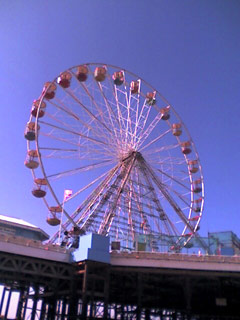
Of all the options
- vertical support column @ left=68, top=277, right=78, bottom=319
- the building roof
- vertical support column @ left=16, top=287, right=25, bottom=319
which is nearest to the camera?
vertical support column @ left=68, top=277, right=78, bottom=319

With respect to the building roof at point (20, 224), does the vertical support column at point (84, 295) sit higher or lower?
lower

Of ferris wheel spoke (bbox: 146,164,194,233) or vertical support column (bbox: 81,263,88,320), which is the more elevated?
ferris wheel spoke (bbox: 146,164,194,233)

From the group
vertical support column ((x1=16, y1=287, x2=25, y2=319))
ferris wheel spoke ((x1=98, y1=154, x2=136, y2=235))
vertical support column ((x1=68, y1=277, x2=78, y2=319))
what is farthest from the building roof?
vertical support column ((x1=68, y1=277, x2=78, y2=319))

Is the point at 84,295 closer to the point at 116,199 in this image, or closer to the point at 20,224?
the point at 116,199

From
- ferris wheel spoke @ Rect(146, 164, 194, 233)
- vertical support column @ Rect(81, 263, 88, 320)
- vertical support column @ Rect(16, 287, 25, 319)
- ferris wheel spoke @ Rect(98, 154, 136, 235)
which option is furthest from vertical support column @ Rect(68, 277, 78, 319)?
ferris wheel spoke @ Rect(146, 164, 194, 233)

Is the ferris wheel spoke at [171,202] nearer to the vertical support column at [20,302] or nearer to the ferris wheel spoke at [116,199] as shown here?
the ferris wheel spoke at [116,199]

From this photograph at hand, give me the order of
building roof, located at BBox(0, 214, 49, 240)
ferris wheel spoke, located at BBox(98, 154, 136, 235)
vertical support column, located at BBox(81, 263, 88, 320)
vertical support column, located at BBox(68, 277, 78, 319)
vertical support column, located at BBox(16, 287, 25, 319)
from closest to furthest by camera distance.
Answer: vertical support column, located at BBox(81, 263, 88, 320), vertical support column, located at BBox(68, 277, 78, 319), ferris wheel spoke, located at BBox(98, 154, 136, 235), vertical support column, located at BBox(16, 287, 25, 319), building roof, located at BBox(0, 214, 49, 240)

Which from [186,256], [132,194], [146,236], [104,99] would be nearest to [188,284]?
[186,256]

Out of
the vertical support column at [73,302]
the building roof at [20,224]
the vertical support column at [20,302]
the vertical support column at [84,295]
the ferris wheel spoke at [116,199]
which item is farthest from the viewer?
the building roof at [20,224]

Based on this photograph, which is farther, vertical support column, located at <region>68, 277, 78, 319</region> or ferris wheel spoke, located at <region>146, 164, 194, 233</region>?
ferris wheel spoke, located at <region>146, 164, 194, 233</region>

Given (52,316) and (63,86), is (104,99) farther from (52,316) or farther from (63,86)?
(52,316)

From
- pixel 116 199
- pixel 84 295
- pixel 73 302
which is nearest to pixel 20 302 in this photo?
pixel 73 302

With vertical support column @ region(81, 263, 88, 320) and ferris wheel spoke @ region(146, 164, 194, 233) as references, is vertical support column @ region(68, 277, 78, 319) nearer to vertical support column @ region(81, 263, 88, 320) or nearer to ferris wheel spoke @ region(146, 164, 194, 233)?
vertical support column @ region(81, 263, 88, 320)

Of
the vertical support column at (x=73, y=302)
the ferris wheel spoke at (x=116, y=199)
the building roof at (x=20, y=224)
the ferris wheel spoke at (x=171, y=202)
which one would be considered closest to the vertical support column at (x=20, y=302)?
the building roof at (x=20, y=224)
